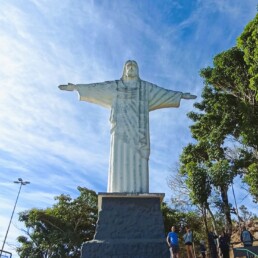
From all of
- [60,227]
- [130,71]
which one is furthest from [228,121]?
[60,227]

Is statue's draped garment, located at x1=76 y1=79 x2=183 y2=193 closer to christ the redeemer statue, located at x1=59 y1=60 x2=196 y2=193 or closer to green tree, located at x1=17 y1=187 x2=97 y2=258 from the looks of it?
christ the redeemer statue, located at x1=59 y1=60 x2=196 y2=193

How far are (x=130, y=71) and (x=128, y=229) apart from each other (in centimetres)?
425

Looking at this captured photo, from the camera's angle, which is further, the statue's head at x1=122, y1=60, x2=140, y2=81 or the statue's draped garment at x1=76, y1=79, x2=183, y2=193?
the statue's head at x1=122, y1=60, x2=140, y2=81

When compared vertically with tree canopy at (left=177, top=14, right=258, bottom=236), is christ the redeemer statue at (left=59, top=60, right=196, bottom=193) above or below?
below

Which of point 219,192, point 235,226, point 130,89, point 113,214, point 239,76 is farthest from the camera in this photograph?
point 235,226

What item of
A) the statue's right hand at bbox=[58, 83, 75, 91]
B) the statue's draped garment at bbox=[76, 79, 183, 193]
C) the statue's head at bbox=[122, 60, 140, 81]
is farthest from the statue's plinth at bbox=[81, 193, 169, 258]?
the statue's head at bbox=[122, 60, 140, 81]

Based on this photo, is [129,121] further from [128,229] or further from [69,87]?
[128,229]

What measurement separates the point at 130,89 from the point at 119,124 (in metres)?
1.13

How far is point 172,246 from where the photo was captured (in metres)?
7.68

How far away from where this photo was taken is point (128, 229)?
6.80 metres

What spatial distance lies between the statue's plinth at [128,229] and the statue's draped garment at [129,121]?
0.33 m

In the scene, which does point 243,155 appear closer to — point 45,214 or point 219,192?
point 219,192

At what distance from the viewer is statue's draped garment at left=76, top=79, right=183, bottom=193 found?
7.52m

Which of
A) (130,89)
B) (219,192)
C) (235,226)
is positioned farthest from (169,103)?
(235,226)
